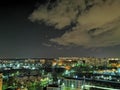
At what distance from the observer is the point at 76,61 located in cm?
1365

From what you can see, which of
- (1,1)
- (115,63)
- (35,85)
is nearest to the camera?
(1,1)

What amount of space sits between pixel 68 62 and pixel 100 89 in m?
7.43

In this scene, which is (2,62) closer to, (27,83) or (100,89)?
(27,83)

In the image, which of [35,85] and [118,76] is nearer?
[35,85]

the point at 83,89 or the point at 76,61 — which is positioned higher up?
the point at 76,61

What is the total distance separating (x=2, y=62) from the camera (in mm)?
12977

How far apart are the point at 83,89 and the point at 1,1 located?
2.97 m

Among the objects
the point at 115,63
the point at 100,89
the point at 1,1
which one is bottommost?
the point at 100,89

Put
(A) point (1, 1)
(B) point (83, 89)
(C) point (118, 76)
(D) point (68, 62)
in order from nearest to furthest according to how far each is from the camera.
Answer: (A) point (1, 1)
(B) point (83, 89)
(C) point (118, 76)
(D) point (68, 62)

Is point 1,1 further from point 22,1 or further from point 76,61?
point 76,61

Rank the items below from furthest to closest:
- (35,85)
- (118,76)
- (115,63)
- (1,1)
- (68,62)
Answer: (68,62) < (115,63) < (118,76) < (35,85) < (1,1)

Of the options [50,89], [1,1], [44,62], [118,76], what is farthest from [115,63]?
[1,1]

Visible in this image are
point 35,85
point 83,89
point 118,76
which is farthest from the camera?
point 118,76

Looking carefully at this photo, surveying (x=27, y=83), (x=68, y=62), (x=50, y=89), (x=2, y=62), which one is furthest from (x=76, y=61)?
(x=50, y=89)
